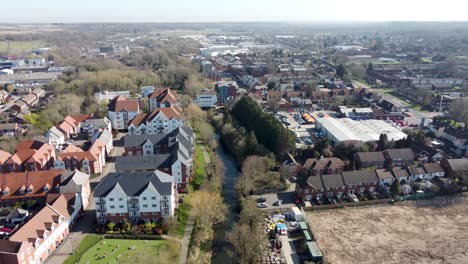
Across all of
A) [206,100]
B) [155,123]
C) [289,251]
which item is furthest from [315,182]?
[206,100]

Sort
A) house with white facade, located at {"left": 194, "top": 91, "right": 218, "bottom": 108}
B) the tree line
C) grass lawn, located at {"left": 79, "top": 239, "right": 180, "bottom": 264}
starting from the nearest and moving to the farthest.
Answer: grass lawn, located at {"left": 79, "top": 239, "right": 180, "bottom": 264}, the tree line, house with white facade, located at {"left": 194, "top": 91, "right": 218, "bottom": 108}

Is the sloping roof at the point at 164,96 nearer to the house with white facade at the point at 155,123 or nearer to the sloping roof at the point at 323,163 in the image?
the house with white facade at the point at 155,123

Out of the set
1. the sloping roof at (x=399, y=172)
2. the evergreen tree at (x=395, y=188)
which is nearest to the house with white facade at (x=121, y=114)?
the sloping roof at (x=399, y=172)

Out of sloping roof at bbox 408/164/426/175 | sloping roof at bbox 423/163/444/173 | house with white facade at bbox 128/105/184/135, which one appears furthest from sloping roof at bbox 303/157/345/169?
house with white facade at bbox 128/105/184/135

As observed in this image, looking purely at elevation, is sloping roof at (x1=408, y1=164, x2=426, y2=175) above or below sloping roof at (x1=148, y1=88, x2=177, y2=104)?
below

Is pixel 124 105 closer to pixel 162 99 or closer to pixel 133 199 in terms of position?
pixel 162 99

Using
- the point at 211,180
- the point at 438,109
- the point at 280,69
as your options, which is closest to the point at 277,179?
the point at 211,180

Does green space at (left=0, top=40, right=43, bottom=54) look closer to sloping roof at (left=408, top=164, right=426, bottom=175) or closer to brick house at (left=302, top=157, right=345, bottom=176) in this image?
brick house at (left=302, top=157, right=345, bottom=176)
